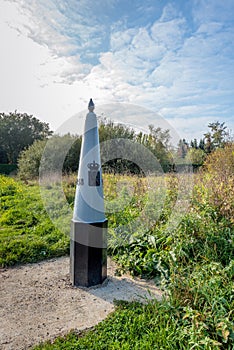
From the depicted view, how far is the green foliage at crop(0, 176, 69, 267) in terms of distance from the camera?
3.62 m

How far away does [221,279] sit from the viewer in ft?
7.04

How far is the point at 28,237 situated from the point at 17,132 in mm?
22113

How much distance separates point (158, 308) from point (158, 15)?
14.4 ft

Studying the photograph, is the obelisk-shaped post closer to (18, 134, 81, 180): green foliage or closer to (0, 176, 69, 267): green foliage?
(0, 176, 69, 267): green foliage

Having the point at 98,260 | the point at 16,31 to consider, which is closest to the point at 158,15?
the point at 16,31

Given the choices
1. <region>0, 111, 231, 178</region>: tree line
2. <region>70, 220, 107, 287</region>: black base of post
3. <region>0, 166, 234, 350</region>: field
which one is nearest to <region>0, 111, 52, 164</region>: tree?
<region>0, 111, 231, 178</region>: tree line

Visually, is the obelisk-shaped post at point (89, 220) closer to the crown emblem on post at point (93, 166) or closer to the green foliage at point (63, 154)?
the crown emblem on post at point (93, 166)

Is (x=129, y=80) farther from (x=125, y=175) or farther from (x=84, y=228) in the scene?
(x=84, y=228)

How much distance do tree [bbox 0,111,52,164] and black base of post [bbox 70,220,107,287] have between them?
1953cm

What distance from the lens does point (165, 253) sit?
2855 millimetres

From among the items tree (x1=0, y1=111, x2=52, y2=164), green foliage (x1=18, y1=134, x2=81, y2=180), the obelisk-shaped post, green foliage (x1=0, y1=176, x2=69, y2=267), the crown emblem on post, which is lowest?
green foliage (x1=0, y1=176, x2=69, y2=267)

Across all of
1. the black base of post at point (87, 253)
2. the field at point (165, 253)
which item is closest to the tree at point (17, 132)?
the field at point (165, 253)

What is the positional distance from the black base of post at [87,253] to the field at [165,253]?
0.50 m

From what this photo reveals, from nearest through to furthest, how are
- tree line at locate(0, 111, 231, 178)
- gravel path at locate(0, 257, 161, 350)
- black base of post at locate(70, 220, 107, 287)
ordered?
gravel path at locate(0, 257, 161, 350) < black base of post at locate(70, 220, 107, 287) < tree line at locate(0, 111, 231, 178)
